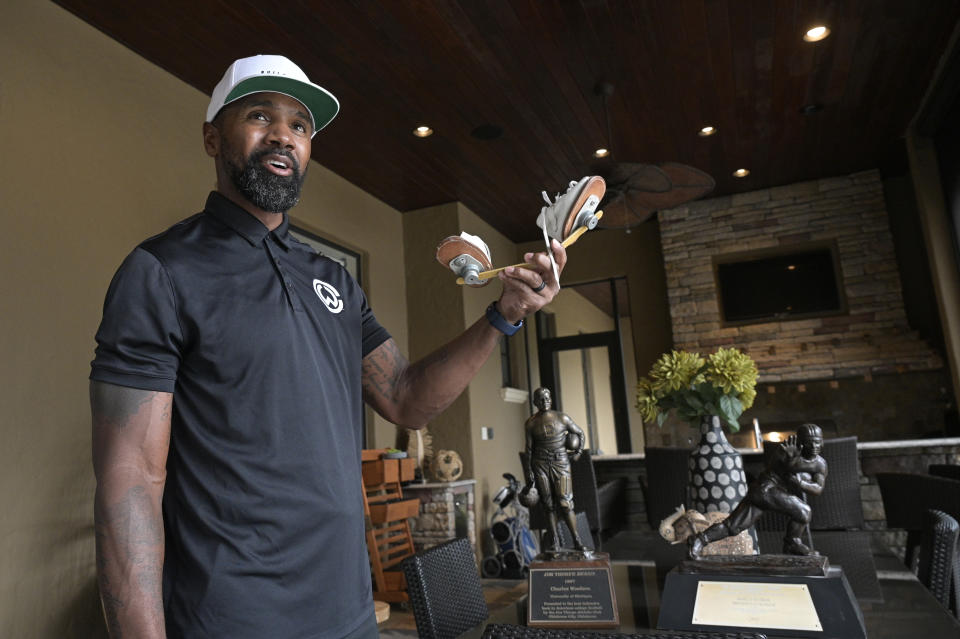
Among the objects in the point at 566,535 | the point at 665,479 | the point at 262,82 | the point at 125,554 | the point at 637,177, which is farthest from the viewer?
the point at 637,177

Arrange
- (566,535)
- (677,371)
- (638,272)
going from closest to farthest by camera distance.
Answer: (566,535)
(677,371)
(638,272)

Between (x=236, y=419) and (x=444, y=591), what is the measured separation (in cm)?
66

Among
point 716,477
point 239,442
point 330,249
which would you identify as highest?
point 330,249

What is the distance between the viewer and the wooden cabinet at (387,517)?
14.0ft

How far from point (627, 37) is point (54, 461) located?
141 inches

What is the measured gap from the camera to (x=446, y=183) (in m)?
5.59

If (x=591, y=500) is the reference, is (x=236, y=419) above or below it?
above

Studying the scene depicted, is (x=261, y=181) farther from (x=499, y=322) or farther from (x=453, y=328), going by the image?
(x=453, y=328)

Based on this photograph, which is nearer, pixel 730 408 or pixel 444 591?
pixel 444 591

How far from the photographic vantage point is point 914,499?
8.66 ft

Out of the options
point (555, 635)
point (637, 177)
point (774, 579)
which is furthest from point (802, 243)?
point (555, 635)

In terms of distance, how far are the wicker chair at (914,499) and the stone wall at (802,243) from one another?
3.30 metres

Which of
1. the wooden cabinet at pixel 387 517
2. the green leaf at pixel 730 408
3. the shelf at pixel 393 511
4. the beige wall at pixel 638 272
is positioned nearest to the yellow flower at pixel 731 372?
the green leaf at pixel 730 408

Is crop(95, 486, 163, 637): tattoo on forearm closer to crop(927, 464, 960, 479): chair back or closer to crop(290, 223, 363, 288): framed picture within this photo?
crop(927, 464, 960, 479): chair back
